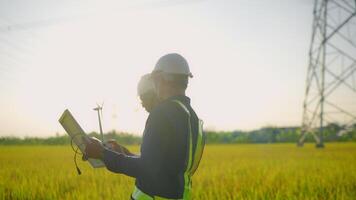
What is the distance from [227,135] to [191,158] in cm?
6858

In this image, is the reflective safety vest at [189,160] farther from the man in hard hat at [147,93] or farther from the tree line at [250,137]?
the tree line at [250,137]

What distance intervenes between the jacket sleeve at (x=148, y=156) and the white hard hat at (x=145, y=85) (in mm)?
268

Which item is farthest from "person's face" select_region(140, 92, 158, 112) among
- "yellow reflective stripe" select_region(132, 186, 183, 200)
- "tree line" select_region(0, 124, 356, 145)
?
"tree line" select_region(0, 124, 356, 145)

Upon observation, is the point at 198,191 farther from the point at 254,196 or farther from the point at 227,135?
the point at 227,135

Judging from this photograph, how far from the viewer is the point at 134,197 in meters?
2.87

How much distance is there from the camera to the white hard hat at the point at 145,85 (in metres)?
2.87

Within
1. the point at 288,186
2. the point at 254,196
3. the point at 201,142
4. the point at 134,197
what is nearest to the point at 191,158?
the point at 201,142

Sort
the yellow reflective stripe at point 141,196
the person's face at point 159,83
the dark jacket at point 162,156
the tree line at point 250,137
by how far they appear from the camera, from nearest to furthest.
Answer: the dark jacket at point 162,156
the yellow reflective stripe at point 141,196
the person's face at point 159,83
the tree line at point 250,137

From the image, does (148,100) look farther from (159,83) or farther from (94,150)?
(94,150)

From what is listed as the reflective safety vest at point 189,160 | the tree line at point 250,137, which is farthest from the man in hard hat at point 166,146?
the tree line at point 250,137

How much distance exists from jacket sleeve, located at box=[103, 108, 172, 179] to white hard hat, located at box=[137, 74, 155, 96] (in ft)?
0.88

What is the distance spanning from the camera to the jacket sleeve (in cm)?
263

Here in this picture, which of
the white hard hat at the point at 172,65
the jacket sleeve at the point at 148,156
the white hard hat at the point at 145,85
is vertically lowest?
the jacket sleeve at the point at 148,156

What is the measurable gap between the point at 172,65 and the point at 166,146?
22.7 inches
